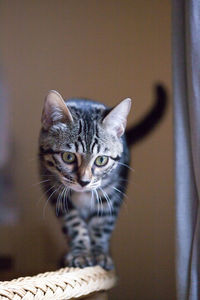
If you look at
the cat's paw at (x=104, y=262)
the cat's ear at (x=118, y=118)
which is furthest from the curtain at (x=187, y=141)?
the cat's paw at (x=104, y=262)

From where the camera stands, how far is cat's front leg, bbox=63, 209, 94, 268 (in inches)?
45.3

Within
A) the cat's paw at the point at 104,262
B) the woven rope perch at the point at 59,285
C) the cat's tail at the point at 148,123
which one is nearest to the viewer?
the woven rope perch at the point at 59,285

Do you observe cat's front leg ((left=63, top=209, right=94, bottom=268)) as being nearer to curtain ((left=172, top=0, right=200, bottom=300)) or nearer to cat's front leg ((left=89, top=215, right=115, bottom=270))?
cat's front leg ((left=89, top=215, right=115, bottom=270))

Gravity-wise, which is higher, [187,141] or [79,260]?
[187,141]

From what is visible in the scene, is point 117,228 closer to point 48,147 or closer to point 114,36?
point 48,147

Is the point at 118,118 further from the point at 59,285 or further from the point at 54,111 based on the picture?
the point at 59,285

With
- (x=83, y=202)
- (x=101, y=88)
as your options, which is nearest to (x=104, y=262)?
(x=83, y=202)

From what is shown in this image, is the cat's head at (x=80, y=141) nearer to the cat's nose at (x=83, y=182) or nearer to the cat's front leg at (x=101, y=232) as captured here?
the cat's nose at (x=83, y=182)

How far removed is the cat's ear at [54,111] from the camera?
3.34ft

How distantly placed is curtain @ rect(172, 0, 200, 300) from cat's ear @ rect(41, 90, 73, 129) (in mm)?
279

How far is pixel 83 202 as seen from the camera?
1.19 m

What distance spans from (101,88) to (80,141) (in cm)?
38

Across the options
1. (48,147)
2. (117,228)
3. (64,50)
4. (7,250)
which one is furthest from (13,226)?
(64,50)

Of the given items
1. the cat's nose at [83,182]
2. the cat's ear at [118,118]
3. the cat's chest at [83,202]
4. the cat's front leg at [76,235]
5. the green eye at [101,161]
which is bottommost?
the cat's front leg at [76,235]
